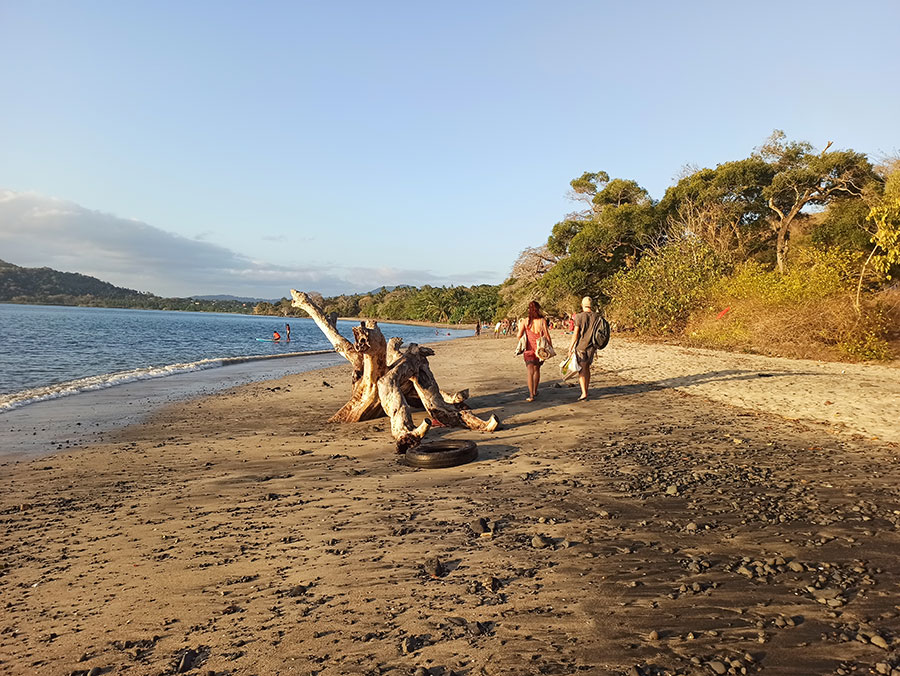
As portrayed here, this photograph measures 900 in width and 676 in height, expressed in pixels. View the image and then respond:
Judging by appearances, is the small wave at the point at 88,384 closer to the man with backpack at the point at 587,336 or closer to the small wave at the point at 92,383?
the small wave at the point at 92,383

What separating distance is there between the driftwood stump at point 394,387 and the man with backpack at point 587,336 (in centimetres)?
317

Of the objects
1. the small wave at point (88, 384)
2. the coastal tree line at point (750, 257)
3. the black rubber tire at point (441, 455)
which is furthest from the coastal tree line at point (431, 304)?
the black rubber tire at point (441, 455)

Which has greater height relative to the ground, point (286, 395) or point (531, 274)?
point (531, 274)

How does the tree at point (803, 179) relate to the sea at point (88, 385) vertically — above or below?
above

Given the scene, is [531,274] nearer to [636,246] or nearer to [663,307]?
[636,246]

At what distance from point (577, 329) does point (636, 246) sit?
30.8 metres

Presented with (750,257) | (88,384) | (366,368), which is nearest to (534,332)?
(366,368)

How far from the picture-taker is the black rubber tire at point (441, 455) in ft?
22.4

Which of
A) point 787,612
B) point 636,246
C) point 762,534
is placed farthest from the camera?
point 636,246

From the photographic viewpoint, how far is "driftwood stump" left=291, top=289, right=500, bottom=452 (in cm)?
895

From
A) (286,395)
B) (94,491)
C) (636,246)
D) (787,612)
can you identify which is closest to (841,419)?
(787,612)

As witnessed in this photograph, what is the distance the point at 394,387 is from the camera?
9117 mm

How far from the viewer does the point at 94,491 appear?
6418 mm

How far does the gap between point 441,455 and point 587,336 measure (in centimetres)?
552
